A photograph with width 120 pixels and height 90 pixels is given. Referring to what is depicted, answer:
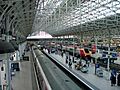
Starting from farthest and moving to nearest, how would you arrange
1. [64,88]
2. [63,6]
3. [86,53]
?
[86,53]
[63,6]
[64,88]

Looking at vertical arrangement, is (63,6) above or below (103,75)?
above

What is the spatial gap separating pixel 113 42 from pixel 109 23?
6.46 metres

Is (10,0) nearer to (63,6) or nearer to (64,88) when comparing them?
(64,88)

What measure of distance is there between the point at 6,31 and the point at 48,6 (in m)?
13.0

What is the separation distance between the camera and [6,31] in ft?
58.9

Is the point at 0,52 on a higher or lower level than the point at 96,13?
lower

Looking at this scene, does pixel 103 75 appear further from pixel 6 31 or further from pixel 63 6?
pixel 6 31

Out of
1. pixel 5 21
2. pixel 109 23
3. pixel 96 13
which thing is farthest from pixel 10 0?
pixel 109 23

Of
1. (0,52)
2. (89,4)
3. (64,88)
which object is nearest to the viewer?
(0,52)

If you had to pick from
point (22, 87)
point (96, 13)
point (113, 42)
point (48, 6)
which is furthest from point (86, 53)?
point (22, 87)

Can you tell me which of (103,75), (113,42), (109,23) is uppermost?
(109,23)

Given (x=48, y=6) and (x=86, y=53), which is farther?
(x=86, y=53)

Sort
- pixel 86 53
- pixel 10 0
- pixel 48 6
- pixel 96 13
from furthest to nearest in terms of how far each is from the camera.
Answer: pixel 86 53 → pixel 96 13 → pixel 48 6 → pixel 10 0

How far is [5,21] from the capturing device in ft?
58.6
